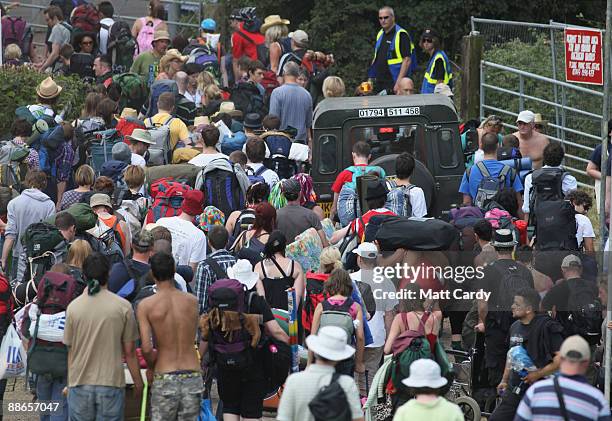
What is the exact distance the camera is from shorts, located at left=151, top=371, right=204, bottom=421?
367 inches

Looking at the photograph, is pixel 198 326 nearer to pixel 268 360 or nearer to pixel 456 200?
pixel 268 360

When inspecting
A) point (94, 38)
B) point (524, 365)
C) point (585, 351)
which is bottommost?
point (524, 365)

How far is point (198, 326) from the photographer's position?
9.84 meters

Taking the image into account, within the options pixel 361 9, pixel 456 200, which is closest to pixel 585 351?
pixel 456 200

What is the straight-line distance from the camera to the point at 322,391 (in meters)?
8.28

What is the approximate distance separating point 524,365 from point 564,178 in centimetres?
412

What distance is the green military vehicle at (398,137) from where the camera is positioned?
1547 centimetres

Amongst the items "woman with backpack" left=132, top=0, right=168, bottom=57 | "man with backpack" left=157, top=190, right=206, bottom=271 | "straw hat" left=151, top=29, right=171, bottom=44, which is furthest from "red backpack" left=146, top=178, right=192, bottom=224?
"woman with backpack" left=132, top=0, right=168, bottom=57

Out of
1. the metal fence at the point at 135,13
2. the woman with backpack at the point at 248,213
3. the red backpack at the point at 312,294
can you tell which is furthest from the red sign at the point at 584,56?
the metal fence at the point at 135,13

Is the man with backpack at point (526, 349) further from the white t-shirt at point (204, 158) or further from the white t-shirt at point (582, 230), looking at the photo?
the white t-shirt at point (204, 158)

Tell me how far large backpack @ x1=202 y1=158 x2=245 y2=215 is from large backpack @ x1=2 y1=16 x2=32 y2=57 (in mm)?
10348

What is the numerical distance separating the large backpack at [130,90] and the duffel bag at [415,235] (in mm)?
7398

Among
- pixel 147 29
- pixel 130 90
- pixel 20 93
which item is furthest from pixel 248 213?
pixel 147 29

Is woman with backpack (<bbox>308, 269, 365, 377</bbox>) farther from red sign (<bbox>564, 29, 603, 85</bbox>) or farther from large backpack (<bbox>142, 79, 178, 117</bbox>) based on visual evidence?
large backpack (<bbox>142, 79, 178, 117</bbox>)
